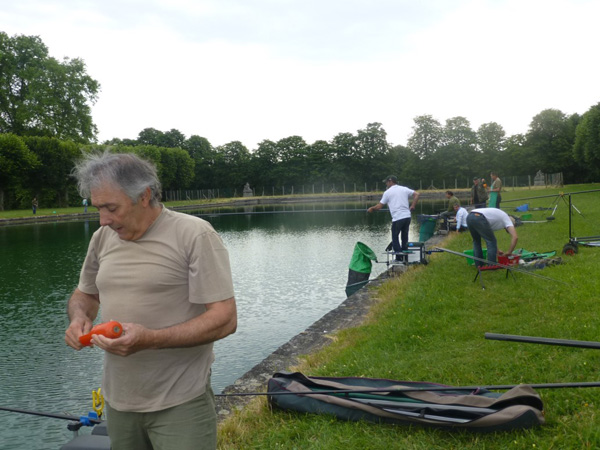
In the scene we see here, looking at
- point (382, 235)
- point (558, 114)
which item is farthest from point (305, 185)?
point (382, 235)

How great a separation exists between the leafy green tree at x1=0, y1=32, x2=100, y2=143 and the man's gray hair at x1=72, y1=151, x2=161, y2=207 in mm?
62017

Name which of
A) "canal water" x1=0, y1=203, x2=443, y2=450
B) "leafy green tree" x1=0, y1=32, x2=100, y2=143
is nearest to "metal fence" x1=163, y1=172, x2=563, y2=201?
"leafy green tree" x1=0, y1=32, x2=100, y2=143

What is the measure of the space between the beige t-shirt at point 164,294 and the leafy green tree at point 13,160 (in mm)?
54446

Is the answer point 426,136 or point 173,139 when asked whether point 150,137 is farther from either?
point 426,136

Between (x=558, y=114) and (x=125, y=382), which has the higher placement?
(x=558, y=114)

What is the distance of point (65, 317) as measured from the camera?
37.8 ft

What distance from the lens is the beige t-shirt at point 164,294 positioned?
2.33 meters

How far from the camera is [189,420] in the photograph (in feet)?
7.77

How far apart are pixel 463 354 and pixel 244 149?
9763cm

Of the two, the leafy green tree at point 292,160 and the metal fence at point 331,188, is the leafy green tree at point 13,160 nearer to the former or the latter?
the metal fence at point 331,188

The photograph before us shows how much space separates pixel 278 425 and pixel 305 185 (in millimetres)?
90644

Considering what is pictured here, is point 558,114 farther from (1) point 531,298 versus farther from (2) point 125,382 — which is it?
(2) point 125,382

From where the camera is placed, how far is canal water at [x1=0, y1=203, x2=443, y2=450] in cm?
715

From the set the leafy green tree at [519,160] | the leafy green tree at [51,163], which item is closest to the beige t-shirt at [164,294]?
the leafy green tree at [51,163]
